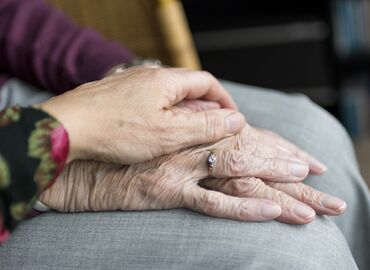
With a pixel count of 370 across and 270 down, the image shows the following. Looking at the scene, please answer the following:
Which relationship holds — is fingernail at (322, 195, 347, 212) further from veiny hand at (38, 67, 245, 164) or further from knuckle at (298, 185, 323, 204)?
veiny hand at (38, 67, 245, 164)

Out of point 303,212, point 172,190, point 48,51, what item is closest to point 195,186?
point 172,190

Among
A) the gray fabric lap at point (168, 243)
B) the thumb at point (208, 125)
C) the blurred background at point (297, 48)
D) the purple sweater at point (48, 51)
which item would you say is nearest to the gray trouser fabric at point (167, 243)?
the gray fabric lap at point (168, 243)

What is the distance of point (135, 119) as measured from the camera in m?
0.86

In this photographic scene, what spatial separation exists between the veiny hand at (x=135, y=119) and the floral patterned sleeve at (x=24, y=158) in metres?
0.03

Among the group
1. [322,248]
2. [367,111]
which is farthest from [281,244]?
[367,111]

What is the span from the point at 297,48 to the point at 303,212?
152 centimetres

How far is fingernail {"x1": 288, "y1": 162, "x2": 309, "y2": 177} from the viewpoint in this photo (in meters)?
0.92

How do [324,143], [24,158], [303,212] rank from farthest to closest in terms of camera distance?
[324,143]
[303,212]
[24,158]

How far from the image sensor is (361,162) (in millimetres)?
2230

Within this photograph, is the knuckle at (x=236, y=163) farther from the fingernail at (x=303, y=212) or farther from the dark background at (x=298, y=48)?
the dark background at (x=298, y=48)

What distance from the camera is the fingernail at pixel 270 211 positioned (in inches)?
32.8

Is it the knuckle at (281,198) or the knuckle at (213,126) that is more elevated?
the knuckle at (213,126)

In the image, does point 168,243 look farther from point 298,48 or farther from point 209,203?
point 298,48

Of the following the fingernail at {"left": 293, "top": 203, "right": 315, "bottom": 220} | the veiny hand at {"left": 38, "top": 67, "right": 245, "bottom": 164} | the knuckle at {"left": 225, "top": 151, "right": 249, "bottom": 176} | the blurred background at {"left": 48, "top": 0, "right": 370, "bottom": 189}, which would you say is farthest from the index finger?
the blurred background at {"left": 48, "top": 0, "right": 370, "bottom": 189}
